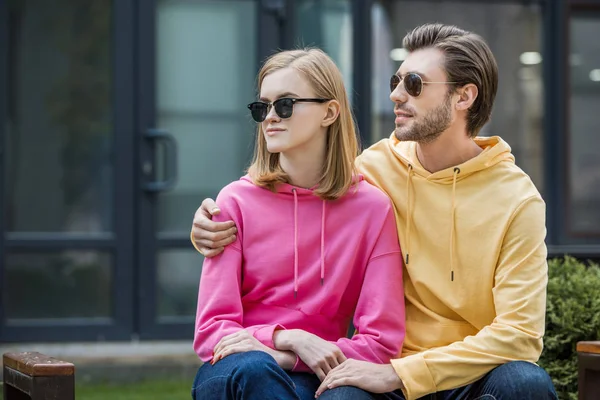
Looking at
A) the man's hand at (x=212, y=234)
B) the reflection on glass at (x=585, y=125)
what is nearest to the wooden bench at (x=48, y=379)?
the man's hand at (x=212, y=234)

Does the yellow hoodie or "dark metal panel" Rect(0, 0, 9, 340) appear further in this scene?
"dark metal panel" Rect(0, 0, 9, 340)

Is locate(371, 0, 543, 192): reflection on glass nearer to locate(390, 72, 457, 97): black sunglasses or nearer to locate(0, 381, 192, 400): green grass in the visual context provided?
locate(0, 381, 192, 400): green grass

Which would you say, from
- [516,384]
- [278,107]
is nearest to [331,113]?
[278,107]

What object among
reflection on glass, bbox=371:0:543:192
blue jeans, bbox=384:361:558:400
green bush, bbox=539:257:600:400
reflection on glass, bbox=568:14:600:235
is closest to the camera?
blue jeans, bbox=384:361:558:400

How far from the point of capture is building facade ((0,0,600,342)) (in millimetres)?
7469

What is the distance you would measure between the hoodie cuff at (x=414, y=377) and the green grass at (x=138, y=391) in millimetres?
3109

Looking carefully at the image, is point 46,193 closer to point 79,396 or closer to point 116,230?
point 116,230

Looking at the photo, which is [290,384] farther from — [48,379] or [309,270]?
[48,379]

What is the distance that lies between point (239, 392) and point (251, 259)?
518 millimetres

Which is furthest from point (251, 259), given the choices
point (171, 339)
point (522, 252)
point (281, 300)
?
point (171, 339)

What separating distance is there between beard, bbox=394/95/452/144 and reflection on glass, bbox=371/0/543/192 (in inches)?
156

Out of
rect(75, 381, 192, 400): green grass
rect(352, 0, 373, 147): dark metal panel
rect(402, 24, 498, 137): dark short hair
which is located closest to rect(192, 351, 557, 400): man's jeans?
rect(402, 24, 498, 137): dark short hair

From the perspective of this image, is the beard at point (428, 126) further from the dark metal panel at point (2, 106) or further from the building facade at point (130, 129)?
the dark metal panel at point (2, 106)

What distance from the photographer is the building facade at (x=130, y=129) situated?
7469mm
